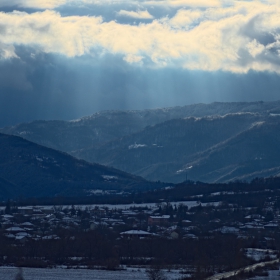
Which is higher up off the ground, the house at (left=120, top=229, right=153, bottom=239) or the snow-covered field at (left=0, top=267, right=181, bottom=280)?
the house at (left=120, top=229, right=153, bottom=239)

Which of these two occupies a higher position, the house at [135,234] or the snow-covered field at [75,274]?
the house at [135,234]

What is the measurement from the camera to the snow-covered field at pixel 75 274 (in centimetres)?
12362

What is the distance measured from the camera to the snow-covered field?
123625mm

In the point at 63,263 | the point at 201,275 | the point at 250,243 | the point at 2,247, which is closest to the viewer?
the point at 201,275

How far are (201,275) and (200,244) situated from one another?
113ft

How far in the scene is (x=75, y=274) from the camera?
12838cm

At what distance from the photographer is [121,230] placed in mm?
188875

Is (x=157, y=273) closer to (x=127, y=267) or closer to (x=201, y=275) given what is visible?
(x=201, y=275)

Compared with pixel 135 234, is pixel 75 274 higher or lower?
lower

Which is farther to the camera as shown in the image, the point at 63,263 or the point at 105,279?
the point at 63,263

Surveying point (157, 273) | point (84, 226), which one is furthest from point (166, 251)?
point (84, 226)

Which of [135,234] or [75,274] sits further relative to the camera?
[135,234]

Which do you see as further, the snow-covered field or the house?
the house

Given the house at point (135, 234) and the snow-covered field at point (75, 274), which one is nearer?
the snow-covered field at point (75, 274)
